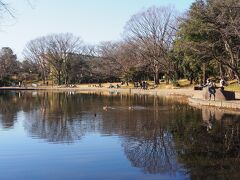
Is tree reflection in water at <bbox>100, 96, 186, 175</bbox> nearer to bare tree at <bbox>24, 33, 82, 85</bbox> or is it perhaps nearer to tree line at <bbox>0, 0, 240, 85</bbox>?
tree line at <bbox>0, 0, 240, 85</bbox>

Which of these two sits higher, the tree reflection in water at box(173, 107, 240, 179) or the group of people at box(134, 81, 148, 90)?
the group of people at box(134, 81, 148, 90)

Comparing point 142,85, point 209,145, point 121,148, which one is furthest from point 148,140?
point 142,85

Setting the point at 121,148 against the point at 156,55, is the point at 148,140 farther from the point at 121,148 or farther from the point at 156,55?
the point at 156,55

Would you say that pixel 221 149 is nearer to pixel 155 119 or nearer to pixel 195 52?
pixel 155 119

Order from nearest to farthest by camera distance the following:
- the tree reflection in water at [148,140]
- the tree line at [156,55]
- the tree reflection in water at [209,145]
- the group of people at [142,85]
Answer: the tree reflection in water at [209,145], the tree reflection in water at [148,140], the tree line at [156,55], the group of people at [142,85]

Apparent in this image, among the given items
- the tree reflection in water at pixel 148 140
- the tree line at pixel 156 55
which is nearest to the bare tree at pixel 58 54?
the tree line at pixel 156 55

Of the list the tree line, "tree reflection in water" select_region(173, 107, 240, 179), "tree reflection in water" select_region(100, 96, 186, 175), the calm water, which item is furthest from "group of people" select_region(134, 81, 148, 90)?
"tree reflection in water" select_region(173, 107, 240, 179)

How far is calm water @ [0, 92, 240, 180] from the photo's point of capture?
11695 millimetres

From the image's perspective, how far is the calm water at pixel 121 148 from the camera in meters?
11.7

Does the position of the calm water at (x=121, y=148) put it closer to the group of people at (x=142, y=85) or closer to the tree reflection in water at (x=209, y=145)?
the tree reflection in water at (x=209, y=145)

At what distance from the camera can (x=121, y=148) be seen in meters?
15.2

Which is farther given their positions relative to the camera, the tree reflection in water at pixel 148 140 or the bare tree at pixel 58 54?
the bare tree at pixel 58 54

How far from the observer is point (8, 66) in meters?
110

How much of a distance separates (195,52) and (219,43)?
2417 mm
